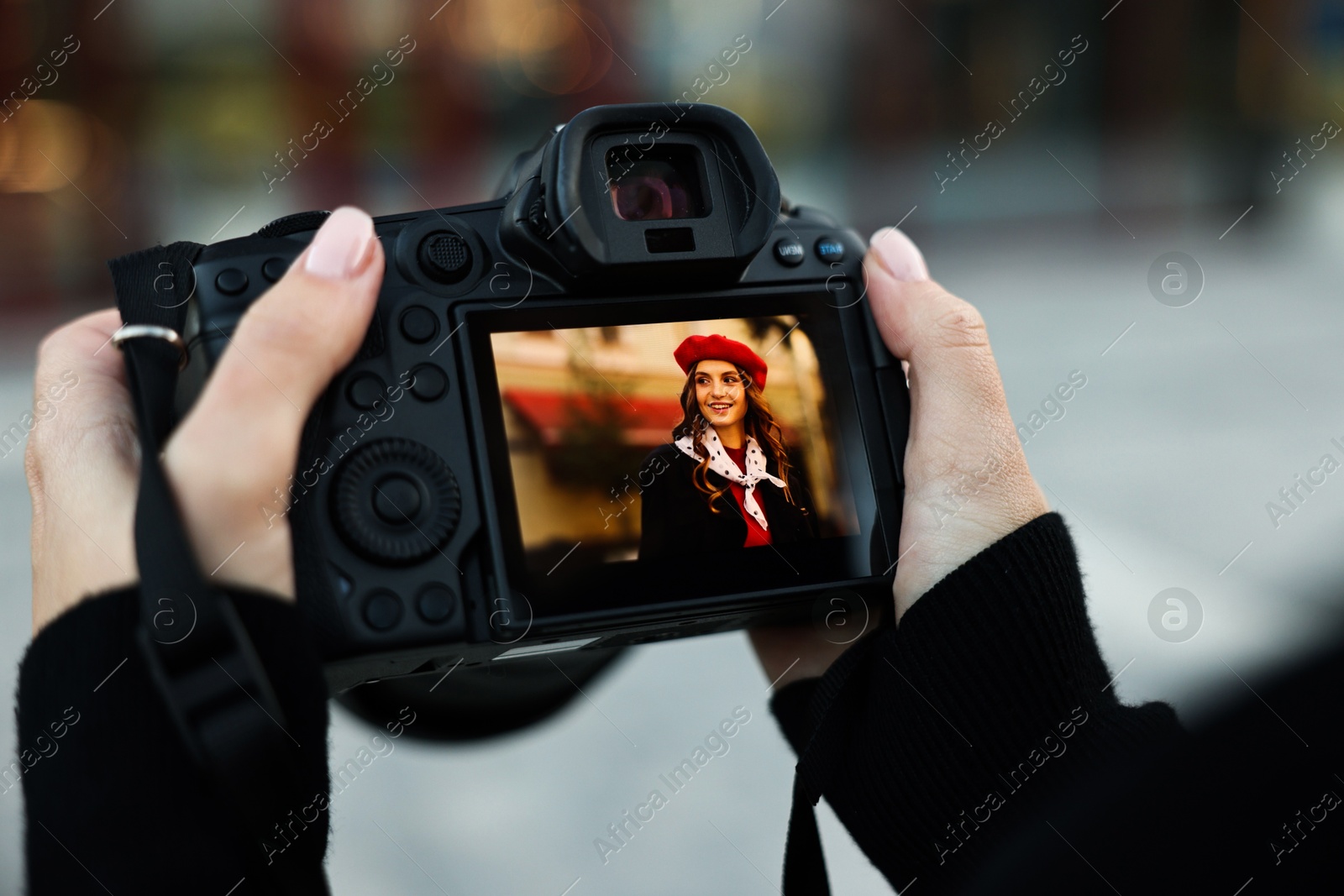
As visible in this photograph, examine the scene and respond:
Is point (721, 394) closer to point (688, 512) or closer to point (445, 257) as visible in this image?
point (688, 512)

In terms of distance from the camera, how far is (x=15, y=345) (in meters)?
3.20

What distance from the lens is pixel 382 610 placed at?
64 cm

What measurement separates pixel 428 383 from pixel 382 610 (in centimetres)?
15

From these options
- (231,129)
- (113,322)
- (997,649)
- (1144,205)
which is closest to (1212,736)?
(997,649)

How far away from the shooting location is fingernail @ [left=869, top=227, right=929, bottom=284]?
78 cm

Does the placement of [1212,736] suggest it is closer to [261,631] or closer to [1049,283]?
[261,631]

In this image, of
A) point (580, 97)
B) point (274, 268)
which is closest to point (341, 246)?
point (274, 268)

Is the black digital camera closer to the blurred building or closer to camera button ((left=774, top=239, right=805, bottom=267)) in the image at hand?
camera button ((left=774, top=239, right=805, bottom=267))

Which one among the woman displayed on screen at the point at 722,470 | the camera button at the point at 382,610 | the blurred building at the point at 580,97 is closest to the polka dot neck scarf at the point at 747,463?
the woman displayed on screen at the point at 722,470

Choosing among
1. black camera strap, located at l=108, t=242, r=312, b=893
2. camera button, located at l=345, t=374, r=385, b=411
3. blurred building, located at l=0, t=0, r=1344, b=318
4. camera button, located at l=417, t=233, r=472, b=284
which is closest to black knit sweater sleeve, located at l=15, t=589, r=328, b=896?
black camera strap, located at l=108, t=242, r=312, b=893

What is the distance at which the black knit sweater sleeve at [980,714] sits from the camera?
2.18 feet

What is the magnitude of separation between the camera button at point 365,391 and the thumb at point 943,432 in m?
0.37

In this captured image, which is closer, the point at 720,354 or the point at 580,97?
the point at 720,354

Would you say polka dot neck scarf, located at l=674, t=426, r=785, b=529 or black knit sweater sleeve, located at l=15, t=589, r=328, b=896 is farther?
polka dot neck scarf, located at l=674, t=426, r=785, b=529
